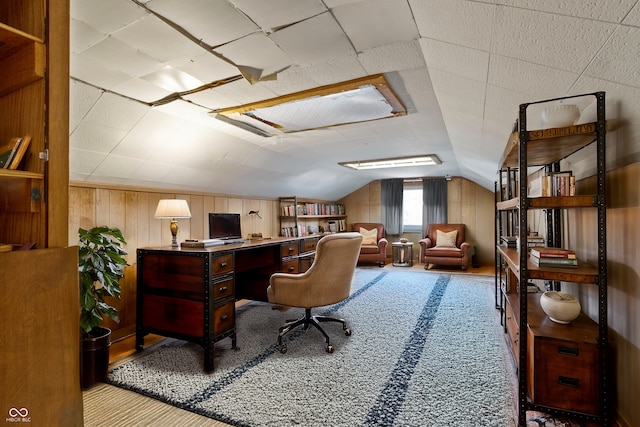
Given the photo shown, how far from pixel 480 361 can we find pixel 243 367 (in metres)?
1.77

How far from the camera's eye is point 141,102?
2.44 m

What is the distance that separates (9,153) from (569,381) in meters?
2.70

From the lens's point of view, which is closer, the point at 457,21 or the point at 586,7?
the point at 586,7

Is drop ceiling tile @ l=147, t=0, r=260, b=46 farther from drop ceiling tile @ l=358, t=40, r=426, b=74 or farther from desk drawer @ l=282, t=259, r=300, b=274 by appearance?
desk drawer @ l=282, t=259, r=300, b=274

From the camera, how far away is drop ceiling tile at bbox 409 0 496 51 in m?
1.21

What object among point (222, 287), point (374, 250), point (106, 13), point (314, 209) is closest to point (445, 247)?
point (374, 250)

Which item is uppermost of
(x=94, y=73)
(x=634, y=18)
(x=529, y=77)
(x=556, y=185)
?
(x=94, y=73)

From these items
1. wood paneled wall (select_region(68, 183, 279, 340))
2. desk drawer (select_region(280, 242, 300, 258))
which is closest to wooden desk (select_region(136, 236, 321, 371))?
wood paneled wall (select_region(68, 183, 279, 340))

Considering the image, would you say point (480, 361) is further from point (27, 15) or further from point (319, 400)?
point (27, 15)

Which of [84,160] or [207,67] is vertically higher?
[207,67]

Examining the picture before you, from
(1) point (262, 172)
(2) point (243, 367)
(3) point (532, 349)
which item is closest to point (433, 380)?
(3) point (532, 349)

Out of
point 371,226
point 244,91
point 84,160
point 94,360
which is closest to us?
point 94,360

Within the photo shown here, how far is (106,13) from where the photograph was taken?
1456 millimetres

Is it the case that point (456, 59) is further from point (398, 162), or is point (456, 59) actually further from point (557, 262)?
point (398, 162)
